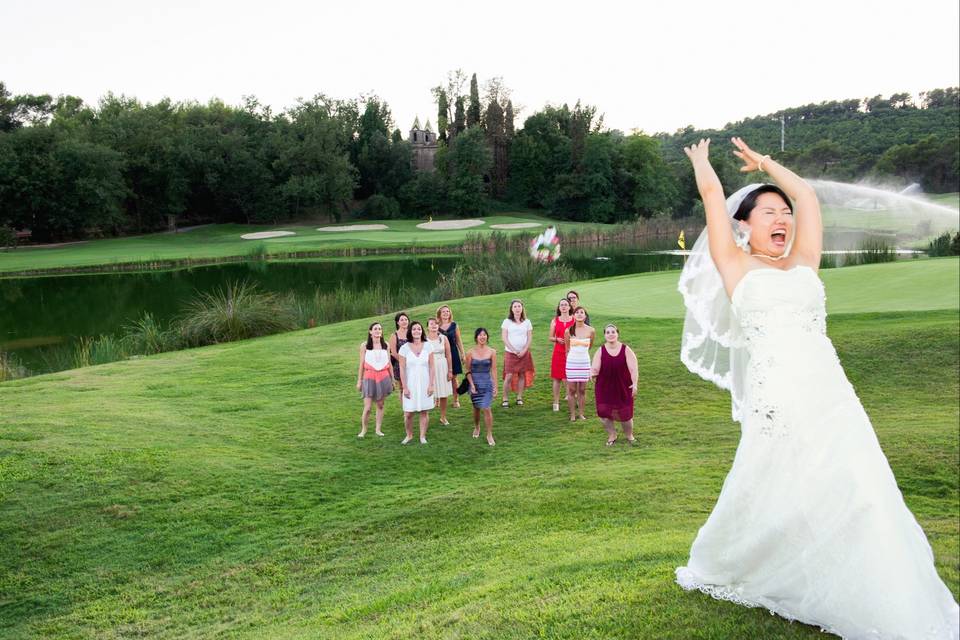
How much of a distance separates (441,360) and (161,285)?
86.4ft

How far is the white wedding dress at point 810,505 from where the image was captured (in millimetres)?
3672

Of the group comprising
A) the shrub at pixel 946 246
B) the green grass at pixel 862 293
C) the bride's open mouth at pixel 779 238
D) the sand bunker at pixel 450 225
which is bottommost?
the green grass at pixel 862 293

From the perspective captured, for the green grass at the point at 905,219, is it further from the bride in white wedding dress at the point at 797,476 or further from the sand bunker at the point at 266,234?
the sand bunker at the point at 266,234

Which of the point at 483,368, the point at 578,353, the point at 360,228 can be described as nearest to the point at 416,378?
the point at 483,368

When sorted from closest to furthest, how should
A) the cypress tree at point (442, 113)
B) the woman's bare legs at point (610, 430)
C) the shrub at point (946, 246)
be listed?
the woman's bare legs at point (610, 430) → the shrub at point (946, 246) → the cypress tree at point (442, 113)

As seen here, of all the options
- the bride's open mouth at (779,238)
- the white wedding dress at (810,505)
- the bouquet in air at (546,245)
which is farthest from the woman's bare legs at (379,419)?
the bouquet in air at (546,245)

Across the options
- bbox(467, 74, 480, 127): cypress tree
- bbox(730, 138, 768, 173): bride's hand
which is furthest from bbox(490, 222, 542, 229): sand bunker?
bbox(730, 138, 768, 173): bride's hand

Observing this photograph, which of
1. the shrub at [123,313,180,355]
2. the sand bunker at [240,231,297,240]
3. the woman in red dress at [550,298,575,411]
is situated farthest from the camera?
the sand bunker at [240,231,297,240]

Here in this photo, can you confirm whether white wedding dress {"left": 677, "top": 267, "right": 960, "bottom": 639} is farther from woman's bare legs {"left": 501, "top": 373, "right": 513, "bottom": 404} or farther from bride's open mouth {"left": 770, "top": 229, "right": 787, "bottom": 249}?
woman's bare legs {"left": 501, "top": 373, "right": 513, "bottom": 404}

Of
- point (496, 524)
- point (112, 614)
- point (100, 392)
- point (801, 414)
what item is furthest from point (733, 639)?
point (100, 392)

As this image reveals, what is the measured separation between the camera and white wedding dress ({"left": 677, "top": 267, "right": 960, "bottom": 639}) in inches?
145

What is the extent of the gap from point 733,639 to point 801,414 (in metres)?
1.21

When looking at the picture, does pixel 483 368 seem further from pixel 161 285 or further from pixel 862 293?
pixel 161 285

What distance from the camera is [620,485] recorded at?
7.80 meters
